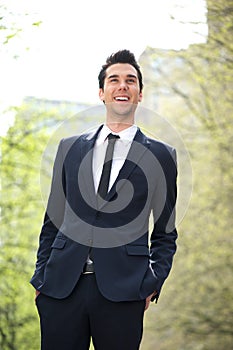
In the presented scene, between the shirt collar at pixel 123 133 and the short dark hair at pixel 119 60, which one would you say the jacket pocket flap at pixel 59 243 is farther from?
the short dark hair at pixel 119 60

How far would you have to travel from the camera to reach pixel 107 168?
1996 mm

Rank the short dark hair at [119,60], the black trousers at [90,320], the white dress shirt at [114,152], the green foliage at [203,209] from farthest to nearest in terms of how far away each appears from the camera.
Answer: the green foliage at [203,209] → the short dark hair at [119,60] → the white dress shirt at [114,152] → the black trousers at [90,320]

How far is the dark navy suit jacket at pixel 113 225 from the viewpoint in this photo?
192cm

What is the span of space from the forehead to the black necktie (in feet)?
0.71

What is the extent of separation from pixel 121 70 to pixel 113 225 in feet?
1.77

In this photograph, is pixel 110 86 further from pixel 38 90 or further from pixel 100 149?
pixel 38 90

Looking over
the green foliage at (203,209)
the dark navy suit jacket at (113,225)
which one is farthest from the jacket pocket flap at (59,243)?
the green foliage at (203,209)

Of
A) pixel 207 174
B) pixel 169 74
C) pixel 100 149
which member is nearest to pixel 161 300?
pixel 207 174

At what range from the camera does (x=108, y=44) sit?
5.90 m

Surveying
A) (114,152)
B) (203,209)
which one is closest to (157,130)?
(203,209)

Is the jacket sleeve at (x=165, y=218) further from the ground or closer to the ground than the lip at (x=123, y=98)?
closer to the ground

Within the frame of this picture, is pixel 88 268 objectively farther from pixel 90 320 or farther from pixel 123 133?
pixel 123 133

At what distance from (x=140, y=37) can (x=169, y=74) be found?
2.05 ft

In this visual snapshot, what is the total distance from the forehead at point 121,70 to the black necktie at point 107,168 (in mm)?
218
